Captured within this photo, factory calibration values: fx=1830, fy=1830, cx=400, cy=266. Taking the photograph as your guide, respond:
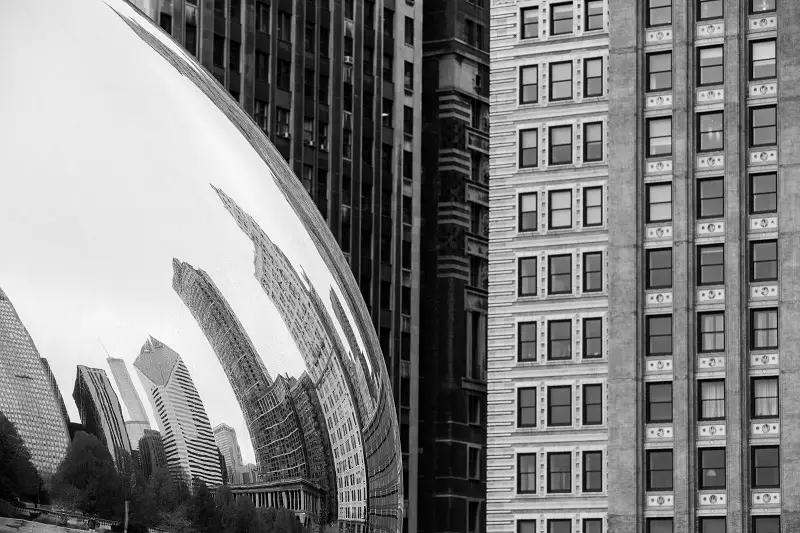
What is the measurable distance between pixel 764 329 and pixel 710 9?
1409 centimetres

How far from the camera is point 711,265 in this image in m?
76.8

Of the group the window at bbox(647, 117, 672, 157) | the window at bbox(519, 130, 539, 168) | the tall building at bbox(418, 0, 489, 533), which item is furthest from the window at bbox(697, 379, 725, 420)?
the tall building at bbox(418, 0, 489, 533)

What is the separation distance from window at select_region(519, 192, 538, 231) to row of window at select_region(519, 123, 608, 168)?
1.39 m

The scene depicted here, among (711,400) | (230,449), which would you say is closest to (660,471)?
(711,400)

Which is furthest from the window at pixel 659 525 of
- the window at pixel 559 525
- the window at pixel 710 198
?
the window at pixel 710 198

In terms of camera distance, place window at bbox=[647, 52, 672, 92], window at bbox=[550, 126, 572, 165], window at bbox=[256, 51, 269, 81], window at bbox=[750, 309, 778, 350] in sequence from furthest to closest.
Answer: window at bbox=[256, 51, 269, 81]
window at bbox=[550, 126, 572, 165]
window at bbox=[647, 52, 672, 92]
window at bbox=[750, 309, 778, 350]

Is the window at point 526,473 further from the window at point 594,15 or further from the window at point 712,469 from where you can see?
the window at point 594,15

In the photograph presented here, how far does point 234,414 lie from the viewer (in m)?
2.29

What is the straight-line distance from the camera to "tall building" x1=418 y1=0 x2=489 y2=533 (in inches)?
4242

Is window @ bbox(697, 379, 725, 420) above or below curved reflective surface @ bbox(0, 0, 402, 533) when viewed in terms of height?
above

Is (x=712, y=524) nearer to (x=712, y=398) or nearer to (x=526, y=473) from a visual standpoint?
(x=712, y=398)

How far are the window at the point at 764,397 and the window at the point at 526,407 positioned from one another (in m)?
10.0

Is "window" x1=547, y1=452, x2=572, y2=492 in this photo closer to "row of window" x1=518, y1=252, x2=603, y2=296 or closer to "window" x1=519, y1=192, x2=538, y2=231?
"row of window" x1=518, y1=252, x2=603, y2=296

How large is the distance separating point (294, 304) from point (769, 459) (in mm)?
73233
